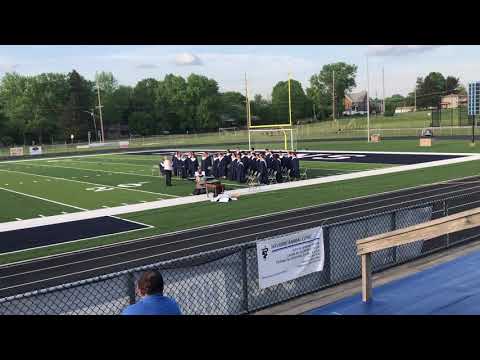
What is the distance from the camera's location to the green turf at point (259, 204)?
45.0 feet

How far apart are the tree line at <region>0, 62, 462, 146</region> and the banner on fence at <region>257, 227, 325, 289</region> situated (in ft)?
272

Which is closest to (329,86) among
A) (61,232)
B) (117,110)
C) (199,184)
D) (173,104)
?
(173,104)

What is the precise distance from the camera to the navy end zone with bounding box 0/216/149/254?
13703mm

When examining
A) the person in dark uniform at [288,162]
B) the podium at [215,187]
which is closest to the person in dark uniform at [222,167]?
the person in dark uniform at [288,162]

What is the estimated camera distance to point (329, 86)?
121250 millimetres

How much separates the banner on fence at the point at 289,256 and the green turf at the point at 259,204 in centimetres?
762

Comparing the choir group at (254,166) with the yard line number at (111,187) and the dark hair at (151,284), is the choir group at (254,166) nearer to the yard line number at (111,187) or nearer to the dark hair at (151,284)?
the yard line number at (111,187)

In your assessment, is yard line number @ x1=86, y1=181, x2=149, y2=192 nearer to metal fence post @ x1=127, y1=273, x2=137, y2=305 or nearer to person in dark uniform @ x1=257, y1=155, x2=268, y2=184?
person in dark uniform @ x1=257, y1=155, x2=268, y2=184

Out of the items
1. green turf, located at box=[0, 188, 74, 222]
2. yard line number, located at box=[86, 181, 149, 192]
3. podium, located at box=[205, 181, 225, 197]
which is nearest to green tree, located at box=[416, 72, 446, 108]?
yard line number, located at box=[86, 181, 149, 192]

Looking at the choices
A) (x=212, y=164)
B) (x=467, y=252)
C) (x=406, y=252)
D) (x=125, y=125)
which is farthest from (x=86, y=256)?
(x=125, y=125)

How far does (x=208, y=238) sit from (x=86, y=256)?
3.07 metres
